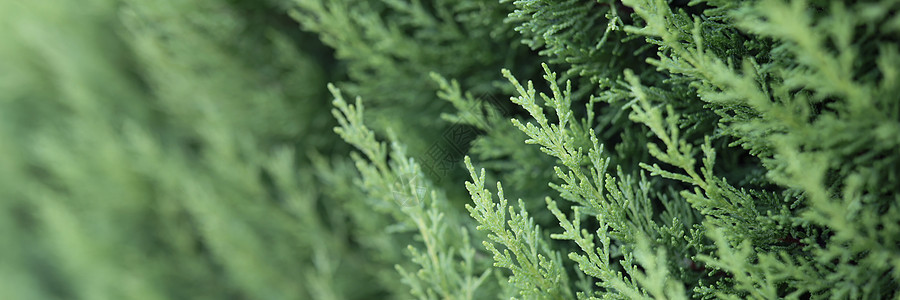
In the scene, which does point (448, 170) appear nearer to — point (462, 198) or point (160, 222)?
point (462, 198)

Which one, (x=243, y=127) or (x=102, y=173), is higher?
(x=102, y=173)

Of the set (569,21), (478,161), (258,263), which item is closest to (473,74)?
(478,161)

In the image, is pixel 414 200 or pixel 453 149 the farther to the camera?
pixel 453 149

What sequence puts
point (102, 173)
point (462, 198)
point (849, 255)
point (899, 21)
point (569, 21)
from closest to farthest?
point (899, 21) → point (849, 255) → point (569, 21) → point (462, 198) → point (102, 173)

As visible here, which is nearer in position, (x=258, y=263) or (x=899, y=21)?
(x=899, y=21)

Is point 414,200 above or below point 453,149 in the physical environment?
below

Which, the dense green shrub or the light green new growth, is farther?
the light green new growth

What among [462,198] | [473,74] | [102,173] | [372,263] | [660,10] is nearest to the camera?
[660,10]

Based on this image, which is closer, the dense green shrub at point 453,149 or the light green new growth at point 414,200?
the dense green shrub at point 453,149
